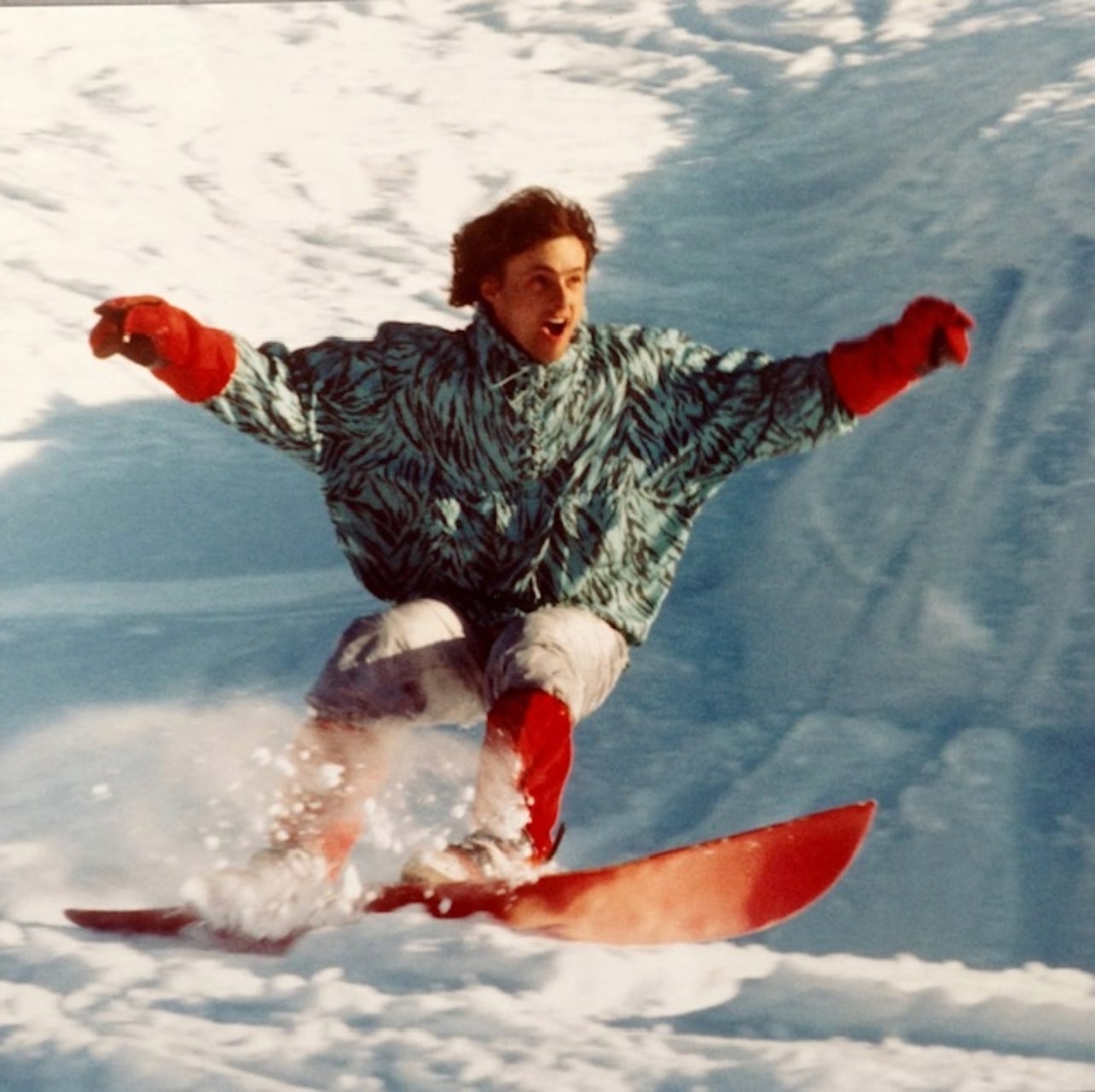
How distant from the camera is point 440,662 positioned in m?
0.85

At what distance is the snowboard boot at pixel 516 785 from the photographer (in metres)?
0.79

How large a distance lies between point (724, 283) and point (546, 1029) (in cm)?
82

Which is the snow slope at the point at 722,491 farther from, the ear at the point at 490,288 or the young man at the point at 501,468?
the ear at the point at 490,288

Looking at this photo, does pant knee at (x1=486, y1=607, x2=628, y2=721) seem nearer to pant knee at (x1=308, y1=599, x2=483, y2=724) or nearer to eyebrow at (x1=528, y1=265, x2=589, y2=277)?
pant knee at (x1=308, y1=599, x2=483, y2=724)

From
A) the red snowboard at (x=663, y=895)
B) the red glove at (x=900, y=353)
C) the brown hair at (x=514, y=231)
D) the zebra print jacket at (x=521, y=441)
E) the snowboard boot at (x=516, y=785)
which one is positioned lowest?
the red snowboard at (x=663, y=895)

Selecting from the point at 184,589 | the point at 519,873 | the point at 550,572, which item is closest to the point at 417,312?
the point at 184,589

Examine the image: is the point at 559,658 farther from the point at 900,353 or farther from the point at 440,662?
the point at 900,353

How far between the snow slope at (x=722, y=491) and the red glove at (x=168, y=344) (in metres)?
0.26

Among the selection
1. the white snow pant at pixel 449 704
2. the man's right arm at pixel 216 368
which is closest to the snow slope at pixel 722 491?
the white snow pant at pixel 449 704

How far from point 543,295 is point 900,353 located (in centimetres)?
17

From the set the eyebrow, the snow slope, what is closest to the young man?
the eyebrow

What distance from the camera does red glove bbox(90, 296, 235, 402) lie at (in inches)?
31.4

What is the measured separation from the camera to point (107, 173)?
1.46 metres

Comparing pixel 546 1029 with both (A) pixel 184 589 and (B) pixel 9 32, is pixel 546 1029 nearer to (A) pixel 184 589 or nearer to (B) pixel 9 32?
(A) pixel 184 589
